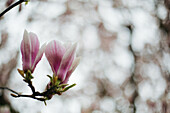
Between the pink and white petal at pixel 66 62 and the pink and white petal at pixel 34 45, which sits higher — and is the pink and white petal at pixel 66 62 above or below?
below

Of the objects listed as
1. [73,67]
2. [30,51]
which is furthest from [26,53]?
[73,67]

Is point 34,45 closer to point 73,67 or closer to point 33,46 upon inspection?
point 33,46

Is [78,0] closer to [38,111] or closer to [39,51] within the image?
[38,111]

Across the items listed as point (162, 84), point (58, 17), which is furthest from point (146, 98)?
point (58, 17)

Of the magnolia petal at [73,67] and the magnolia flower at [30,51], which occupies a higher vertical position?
the magnolia flower at [30,51]
